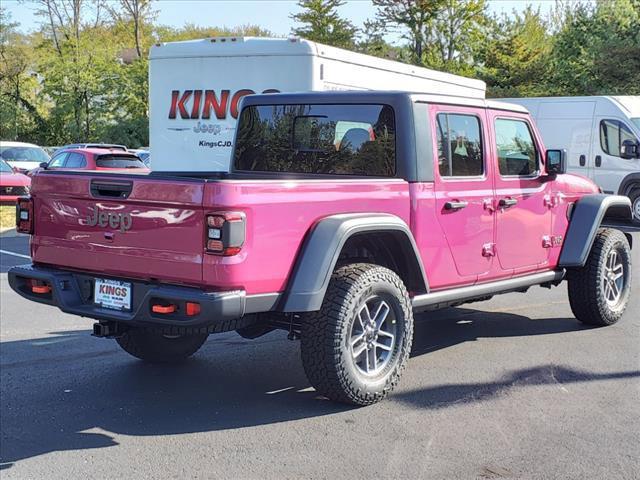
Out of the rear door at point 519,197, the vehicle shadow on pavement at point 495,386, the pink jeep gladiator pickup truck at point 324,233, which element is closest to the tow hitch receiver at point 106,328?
the pink jeep gladiator pickup truck at point 324,233

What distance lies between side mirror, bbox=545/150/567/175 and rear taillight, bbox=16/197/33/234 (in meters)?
4.01

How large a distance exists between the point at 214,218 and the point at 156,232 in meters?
0.42

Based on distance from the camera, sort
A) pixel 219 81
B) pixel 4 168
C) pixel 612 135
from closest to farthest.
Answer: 1. pixel 219 81
2. pixel 612 135
3. pixel 4 168

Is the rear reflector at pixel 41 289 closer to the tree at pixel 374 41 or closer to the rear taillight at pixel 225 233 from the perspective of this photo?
the rear taillight at pixel 225 233

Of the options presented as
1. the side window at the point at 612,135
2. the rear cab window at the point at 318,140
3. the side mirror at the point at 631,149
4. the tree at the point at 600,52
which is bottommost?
the rear cab window at the point at 318,140

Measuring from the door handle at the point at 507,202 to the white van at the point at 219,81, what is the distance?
4.87 meters

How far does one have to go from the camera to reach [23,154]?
21.5 meters

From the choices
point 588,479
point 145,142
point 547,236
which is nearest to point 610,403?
point 588,479

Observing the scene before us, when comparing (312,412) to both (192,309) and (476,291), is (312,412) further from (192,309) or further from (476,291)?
(476,291)

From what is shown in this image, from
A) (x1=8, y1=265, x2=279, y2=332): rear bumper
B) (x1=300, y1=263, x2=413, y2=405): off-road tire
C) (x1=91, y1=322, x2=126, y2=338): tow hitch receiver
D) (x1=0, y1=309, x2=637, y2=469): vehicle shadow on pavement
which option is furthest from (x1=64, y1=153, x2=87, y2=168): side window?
(x1=300, y1=263, x2=413, y2=405): off-road tire

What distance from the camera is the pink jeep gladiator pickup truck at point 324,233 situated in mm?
4145

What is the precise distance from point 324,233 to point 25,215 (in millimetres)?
2001

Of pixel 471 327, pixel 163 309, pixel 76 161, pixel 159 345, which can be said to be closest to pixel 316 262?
pixel 163 309

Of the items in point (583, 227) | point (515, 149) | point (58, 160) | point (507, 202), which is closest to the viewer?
point (507, 202)
